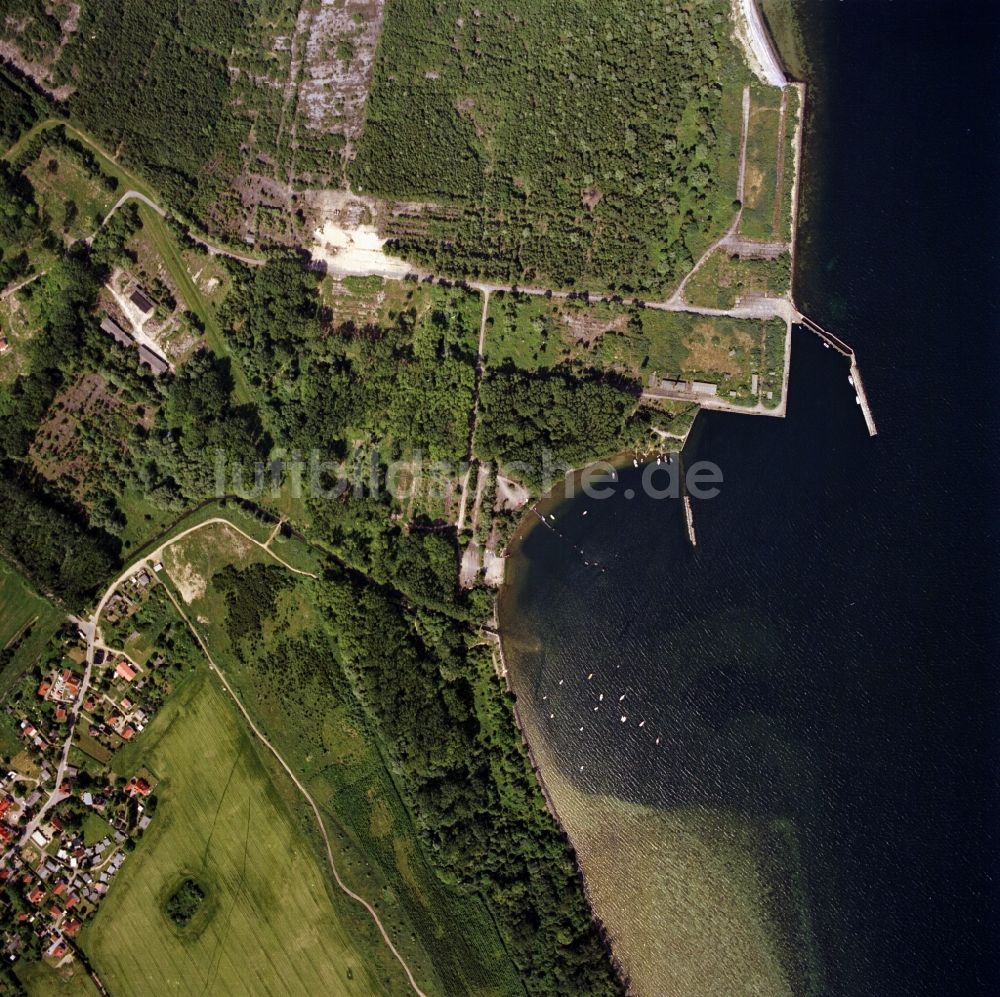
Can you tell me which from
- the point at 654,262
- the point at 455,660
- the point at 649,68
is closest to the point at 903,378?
the point at 654,262

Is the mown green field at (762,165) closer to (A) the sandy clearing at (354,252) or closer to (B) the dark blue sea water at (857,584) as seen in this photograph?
(B) the dark blue sea water at (857,584)

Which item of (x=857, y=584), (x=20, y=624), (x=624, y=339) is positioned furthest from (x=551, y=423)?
(x=20, y=624)

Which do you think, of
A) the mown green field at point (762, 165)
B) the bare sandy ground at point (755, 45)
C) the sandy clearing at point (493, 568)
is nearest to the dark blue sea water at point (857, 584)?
the sandy clearing at point (493, 568)

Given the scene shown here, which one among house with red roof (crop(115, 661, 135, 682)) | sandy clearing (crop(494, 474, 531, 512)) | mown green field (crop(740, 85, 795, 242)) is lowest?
house with red roof (crop(115, 661, 135, 682))

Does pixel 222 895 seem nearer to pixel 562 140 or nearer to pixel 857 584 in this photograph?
pixel 857 584

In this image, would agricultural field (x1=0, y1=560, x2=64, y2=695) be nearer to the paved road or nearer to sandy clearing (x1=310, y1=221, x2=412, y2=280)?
the paved road

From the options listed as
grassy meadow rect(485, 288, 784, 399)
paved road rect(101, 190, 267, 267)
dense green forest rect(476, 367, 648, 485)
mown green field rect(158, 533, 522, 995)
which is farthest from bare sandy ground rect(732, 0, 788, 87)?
mown green field rect(158, 533, 522, 995)
